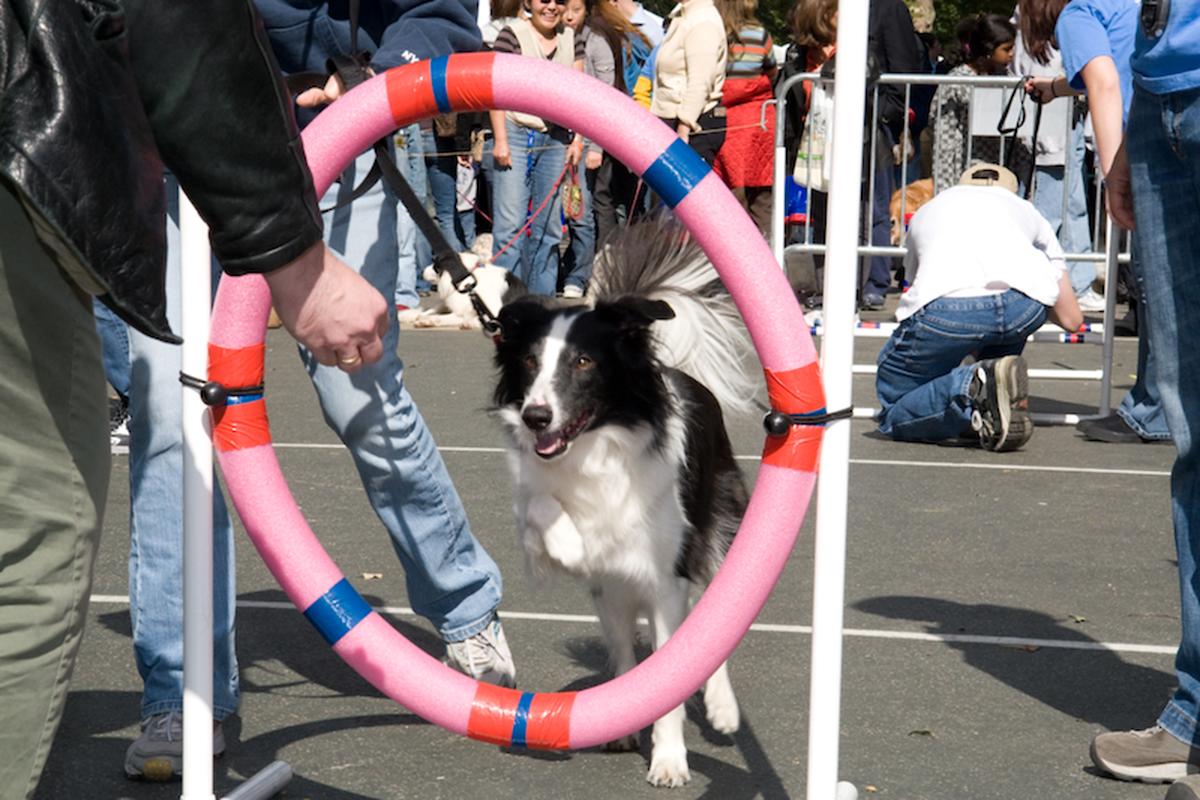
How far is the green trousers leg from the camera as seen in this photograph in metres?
1.81

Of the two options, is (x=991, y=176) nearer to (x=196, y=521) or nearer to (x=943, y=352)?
(x=943, y=352)

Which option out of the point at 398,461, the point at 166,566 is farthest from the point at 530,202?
the point at 166,566

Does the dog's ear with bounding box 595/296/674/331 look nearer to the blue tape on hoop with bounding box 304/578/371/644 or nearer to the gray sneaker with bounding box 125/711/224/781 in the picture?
the blue tape on hoop with bounding box 304/578/371/644

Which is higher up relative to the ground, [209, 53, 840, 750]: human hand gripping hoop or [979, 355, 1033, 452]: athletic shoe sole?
[209, 53, 840, 750]: human hand gripping hoop

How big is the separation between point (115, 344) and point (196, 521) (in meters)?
2.92

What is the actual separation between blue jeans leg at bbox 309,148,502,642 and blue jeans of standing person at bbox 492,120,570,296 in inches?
340

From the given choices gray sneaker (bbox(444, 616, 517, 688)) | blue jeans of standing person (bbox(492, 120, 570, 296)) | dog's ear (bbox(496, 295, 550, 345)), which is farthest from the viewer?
blue jeans of standing person (bbox(492, 120, 570, 296))

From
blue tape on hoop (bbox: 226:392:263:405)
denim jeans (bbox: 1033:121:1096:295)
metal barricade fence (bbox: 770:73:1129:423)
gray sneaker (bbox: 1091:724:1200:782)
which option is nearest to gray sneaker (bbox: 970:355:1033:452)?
metal barricade fence (bbox: 770:73:1129:423)

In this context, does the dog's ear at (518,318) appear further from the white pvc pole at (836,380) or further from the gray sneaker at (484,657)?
the white pvc pole at (836,380)

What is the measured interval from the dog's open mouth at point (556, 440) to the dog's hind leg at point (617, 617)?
39 cm

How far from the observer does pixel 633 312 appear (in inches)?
173

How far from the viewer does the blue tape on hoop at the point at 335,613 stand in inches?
132

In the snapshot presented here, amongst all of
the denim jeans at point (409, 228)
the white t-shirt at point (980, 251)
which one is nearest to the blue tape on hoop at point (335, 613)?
the white t-shirt at point (980, 251)

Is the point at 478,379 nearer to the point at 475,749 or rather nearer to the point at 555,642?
the point at 555,642
